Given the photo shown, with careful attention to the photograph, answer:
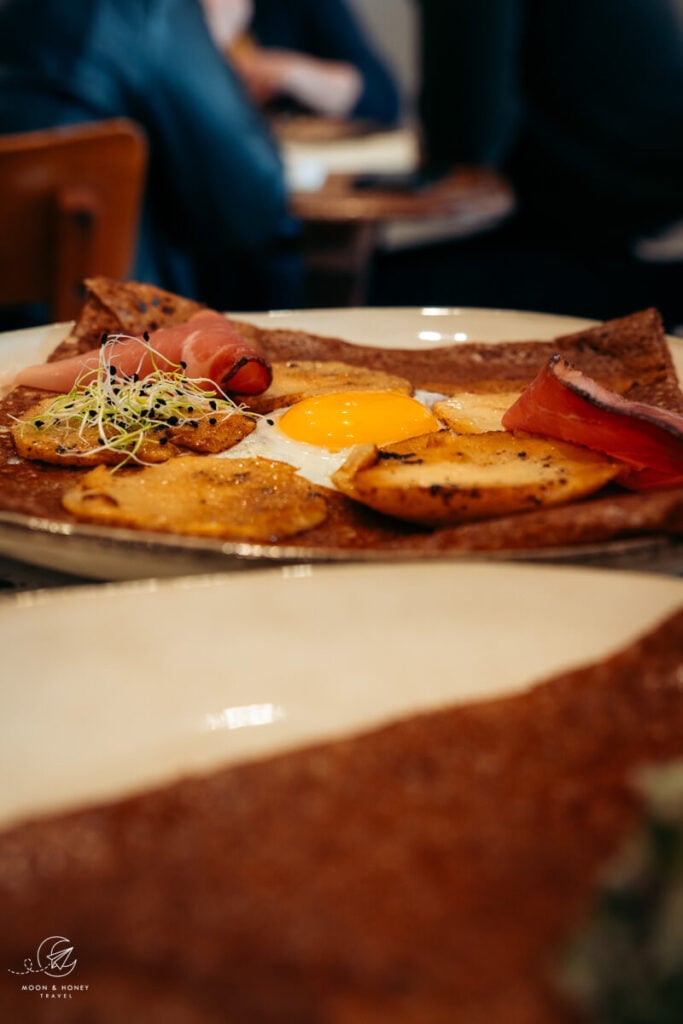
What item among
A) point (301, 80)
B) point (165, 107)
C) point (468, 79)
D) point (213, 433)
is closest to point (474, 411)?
point (213, 433)

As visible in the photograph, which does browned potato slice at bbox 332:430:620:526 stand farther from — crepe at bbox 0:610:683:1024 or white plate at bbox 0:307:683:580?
crepe at bbox 0:610:683:1024

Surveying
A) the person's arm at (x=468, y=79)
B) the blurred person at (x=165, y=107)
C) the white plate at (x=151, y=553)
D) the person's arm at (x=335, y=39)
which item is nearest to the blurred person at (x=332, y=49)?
the person's arm at (x=335, y=39)

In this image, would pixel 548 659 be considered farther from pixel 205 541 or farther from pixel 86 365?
Answer: pixel 86 365

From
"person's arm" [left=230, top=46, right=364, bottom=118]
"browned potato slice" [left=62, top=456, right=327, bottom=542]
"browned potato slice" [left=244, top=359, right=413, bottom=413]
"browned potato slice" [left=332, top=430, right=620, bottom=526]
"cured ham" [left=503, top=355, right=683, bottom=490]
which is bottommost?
"person's arm" [left=230, top=46, right=364, bottom=118]

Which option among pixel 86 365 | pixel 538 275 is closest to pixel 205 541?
pixel 86 365

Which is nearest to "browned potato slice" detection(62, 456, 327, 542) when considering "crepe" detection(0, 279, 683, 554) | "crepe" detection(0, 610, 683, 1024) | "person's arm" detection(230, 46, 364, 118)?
"crepe" detection(0, 279, 683, 554)

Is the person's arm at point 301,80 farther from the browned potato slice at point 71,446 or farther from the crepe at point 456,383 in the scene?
the browned potato slice at point 71,446
